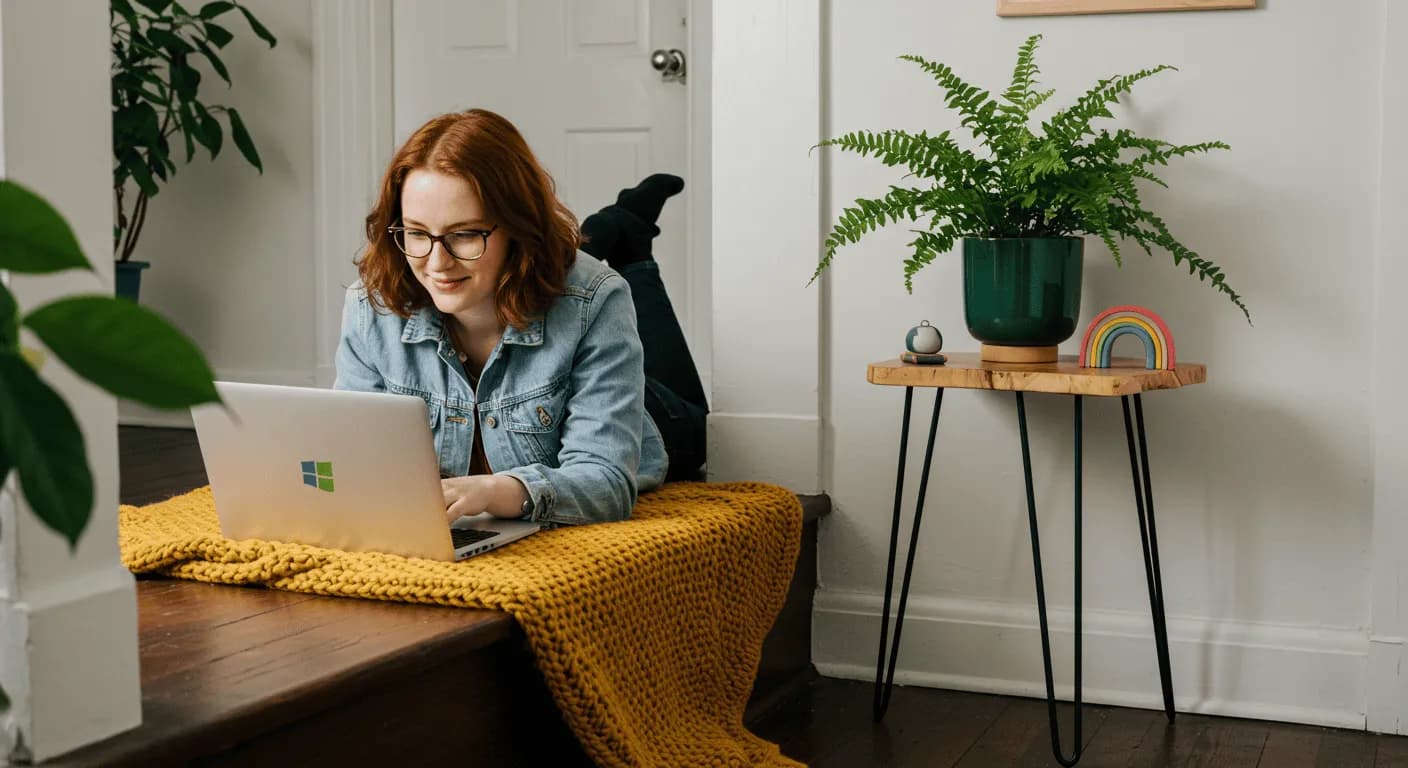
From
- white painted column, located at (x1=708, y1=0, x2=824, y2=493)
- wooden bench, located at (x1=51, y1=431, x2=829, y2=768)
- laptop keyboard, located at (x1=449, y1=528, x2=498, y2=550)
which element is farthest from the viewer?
white painted column, located at (x1=708, y1=0, x2=824, y2=493)

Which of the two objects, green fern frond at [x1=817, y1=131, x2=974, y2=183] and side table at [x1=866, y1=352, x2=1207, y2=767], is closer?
side table at [x1=866, y1=352, x2=1207, y2=767]

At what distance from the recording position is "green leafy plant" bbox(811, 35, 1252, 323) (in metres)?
1.88

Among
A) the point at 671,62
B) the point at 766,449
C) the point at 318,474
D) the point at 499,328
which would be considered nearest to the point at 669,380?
the point at 766,449

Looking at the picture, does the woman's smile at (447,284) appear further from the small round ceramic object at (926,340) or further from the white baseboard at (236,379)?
the white baseboard at (236,379)

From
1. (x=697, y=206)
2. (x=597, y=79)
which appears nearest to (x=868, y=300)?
(x=697, y=206)

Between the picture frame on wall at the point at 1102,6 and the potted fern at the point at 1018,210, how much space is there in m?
0.12

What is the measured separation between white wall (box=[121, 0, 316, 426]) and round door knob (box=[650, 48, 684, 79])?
982 mm

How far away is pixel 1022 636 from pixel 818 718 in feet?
1.16

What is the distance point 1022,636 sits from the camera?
2154 millimetres

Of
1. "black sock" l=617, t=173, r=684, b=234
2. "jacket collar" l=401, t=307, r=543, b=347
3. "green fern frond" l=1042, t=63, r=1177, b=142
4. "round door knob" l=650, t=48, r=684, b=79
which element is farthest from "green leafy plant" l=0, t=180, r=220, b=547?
"round door knob" l=650, t=48, r=684, b=79

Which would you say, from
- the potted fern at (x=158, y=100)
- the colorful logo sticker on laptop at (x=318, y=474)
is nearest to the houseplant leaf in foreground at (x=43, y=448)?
the colorful logo sticker on laptop at (x=318, y=474)

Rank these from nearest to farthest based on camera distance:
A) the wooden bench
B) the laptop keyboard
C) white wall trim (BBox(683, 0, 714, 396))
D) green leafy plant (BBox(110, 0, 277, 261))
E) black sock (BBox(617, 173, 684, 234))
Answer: the wooden bench
the laptop keyboard
black sock (BBox(617, 173, 684, 234))
white wall trim (BBox(683, 0, 714, 396))
green leafy plant (BBox(110, 0, 277, 261))

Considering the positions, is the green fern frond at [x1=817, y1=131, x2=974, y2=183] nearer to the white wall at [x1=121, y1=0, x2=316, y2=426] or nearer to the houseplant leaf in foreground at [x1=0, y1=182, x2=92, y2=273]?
the houseplant leaf in foreground at [x1=0, y1=182, x2=92, y2=273]

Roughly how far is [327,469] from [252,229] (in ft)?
7.69
